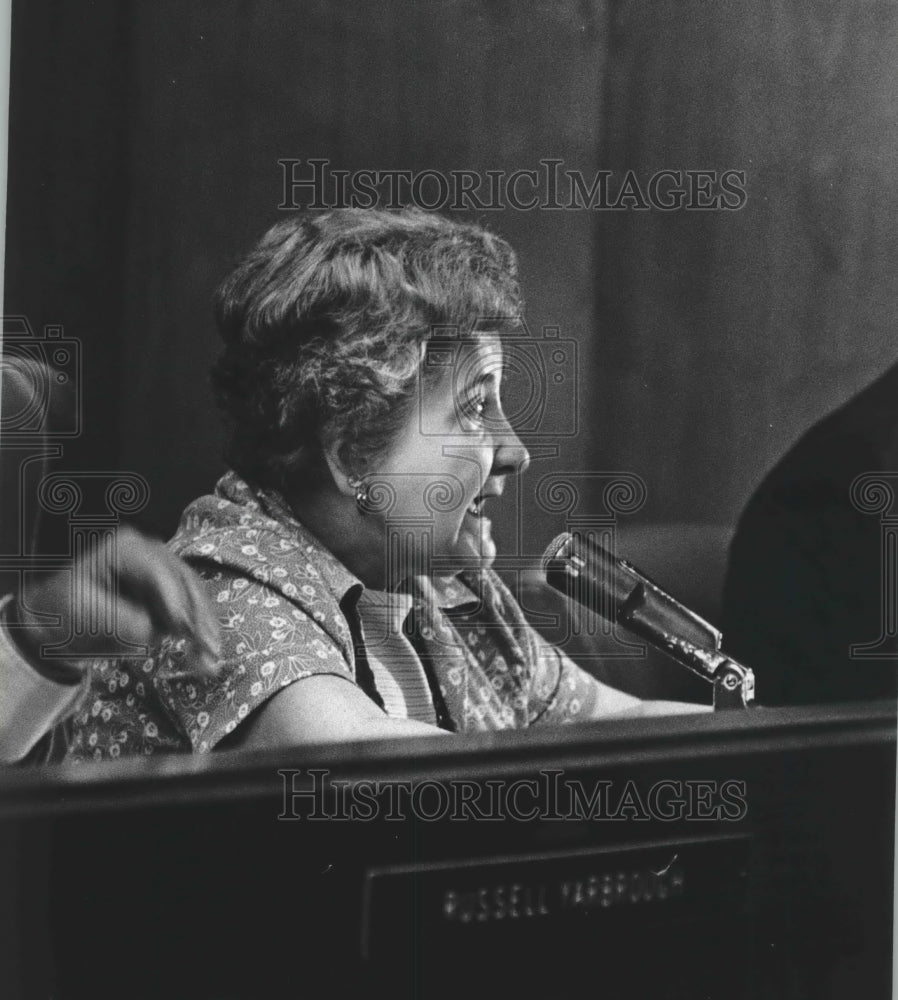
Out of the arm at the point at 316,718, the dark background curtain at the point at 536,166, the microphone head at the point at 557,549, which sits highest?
the dark background curtain at the point at 536,166

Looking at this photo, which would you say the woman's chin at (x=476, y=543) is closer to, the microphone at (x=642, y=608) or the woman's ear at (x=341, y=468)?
the microphone at (x=642, y=608)

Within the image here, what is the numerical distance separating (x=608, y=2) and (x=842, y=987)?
6.12 feet

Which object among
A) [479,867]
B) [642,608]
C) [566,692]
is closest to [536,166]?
[642,608]

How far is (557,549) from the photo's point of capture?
2068mm

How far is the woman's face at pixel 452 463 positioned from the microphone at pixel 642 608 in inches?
5.5

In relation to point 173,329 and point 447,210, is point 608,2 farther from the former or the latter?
point 173,329

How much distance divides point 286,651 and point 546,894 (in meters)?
0.62

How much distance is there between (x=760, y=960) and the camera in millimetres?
2166

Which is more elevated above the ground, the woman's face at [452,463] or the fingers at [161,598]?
the woman's face at [452,463]

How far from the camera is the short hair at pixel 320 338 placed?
198 cm

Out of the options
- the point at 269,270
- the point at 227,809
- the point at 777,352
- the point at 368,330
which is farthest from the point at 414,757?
the point at 777,352

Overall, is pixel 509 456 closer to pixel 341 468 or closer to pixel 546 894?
pixel 341 468

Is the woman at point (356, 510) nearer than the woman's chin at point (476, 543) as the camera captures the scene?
Yes

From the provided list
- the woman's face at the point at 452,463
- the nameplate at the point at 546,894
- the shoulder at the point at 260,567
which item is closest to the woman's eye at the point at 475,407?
the woman's face at the point at 452,463
